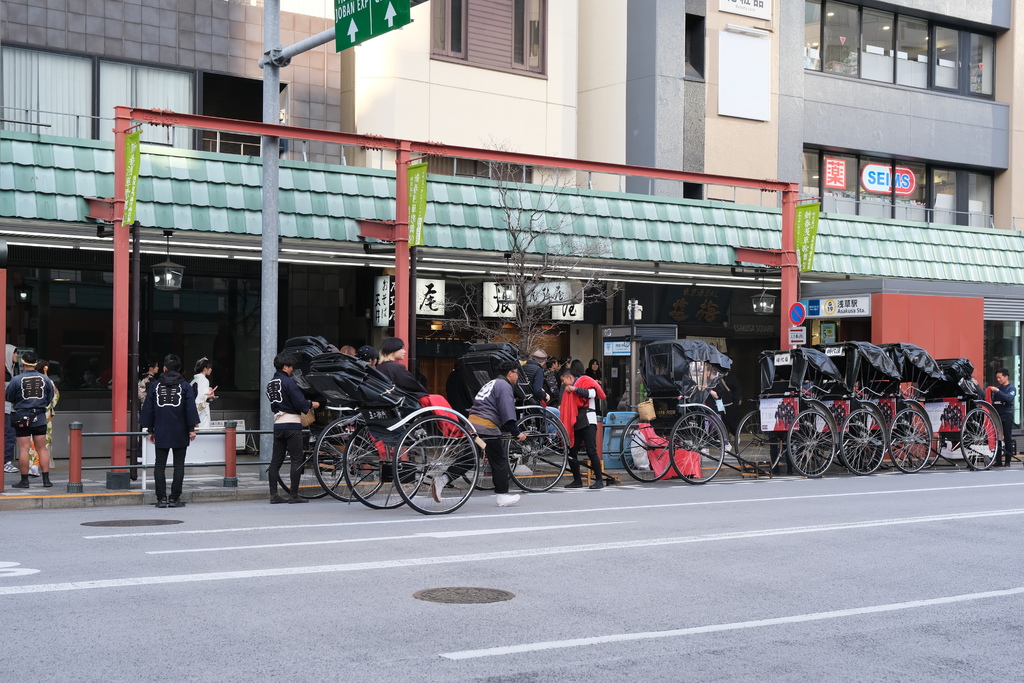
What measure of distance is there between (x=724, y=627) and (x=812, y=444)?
11963mm

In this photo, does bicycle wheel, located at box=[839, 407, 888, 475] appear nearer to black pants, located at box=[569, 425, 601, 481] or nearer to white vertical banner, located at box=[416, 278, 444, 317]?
black pants, located at box=[569, 425, 601, 481]

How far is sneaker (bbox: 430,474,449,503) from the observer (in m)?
13.0

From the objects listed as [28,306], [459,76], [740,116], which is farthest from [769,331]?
[28,306]

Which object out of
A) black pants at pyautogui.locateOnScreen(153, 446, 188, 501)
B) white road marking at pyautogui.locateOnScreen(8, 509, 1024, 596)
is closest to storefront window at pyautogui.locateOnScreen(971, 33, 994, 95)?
white road marking at pyautogui.locateOnScreen(8, 509, 1024, 596)

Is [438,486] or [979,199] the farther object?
[979,199]

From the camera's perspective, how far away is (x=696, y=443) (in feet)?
56.7

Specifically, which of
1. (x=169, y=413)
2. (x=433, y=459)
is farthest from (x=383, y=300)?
(x=433, y=459)

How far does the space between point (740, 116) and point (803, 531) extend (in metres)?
17.5

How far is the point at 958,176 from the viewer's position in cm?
3194

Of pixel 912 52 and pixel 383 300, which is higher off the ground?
pixel 912 52

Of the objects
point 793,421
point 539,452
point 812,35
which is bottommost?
point 539,452

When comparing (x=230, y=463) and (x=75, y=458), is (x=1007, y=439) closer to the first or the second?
(x=230, y=463)

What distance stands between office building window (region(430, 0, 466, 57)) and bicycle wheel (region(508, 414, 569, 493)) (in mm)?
10143

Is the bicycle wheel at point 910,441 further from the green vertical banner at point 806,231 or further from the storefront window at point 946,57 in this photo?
the storefront window at point 946,57
